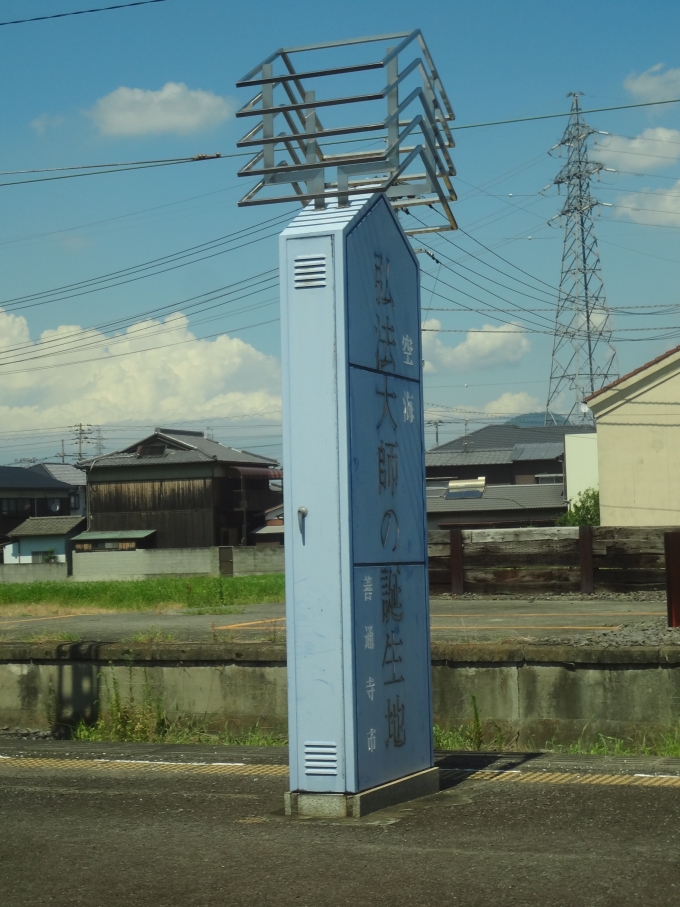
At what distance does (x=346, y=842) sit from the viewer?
190 inches

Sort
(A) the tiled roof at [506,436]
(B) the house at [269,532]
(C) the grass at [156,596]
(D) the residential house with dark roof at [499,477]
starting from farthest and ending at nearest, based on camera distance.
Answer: (A) the tiled roof at [506,436] < (B) the house at [269,532] < (D) the residential house with dark roof at [499,477] < (C) the grass at [156,596]

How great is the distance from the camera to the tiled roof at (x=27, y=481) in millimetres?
75125

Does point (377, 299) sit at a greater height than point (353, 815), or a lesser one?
greater

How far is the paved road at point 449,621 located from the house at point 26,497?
5372cm

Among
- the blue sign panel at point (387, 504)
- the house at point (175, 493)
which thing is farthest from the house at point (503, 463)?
the blue sign panel at point (387, 504)

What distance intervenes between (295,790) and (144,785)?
1.44 metres

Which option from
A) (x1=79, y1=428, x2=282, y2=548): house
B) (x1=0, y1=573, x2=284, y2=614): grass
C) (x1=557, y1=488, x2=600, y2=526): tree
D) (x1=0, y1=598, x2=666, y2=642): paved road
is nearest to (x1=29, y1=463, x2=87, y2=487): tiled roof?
(x1=79, y1=428, x2=282, y2=548): house

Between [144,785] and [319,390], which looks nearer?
[319,390]

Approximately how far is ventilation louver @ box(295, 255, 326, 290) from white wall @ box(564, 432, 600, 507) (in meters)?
45.1

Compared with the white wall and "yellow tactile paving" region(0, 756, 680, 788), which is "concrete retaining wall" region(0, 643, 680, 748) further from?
the white wall

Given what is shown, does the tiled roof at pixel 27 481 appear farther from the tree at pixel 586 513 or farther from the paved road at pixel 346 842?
the paved road at pixel 346 842

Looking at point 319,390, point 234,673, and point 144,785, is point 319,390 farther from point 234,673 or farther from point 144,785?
point 234,673

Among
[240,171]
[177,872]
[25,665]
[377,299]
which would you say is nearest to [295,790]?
[177,872]

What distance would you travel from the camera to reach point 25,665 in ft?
32.3
